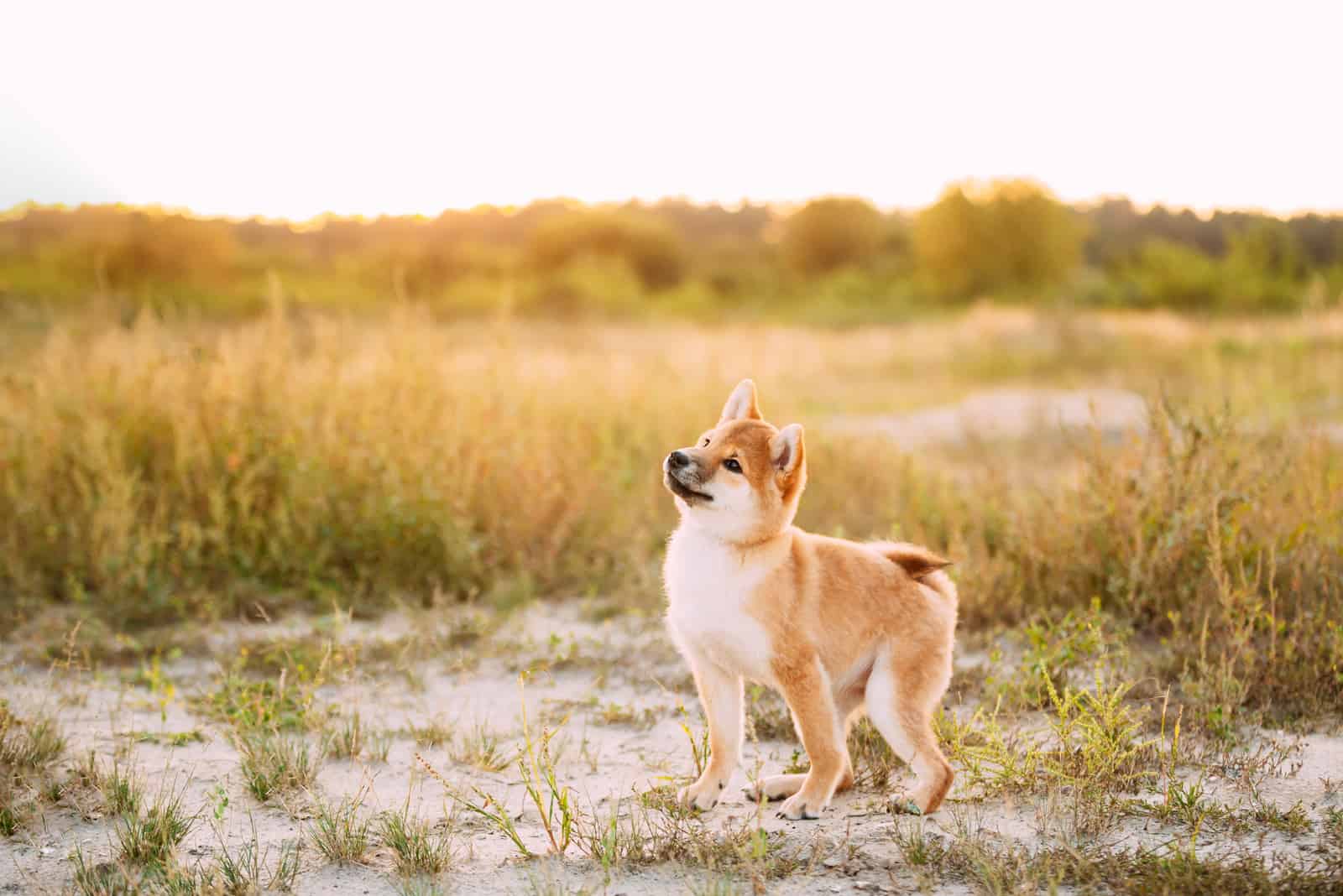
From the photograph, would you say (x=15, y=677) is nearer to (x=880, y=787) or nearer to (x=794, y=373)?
(x=880, y=787)

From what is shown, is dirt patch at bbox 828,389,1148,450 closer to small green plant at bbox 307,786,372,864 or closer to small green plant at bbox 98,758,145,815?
small green plant at bbox 307,786,372,864

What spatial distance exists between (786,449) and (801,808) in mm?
1130

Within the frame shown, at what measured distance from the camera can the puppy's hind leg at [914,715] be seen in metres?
3.42

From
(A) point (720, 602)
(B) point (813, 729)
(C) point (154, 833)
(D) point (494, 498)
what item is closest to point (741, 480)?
(A) point (720, 602)

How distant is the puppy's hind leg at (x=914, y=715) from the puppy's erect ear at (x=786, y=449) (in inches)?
26.7

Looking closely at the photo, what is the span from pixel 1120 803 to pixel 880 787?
0.77 m

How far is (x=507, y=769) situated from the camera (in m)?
4.09

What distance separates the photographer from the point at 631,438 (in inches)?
306

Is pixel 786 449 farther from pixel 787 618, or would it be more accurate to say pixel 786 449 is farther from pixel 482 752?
pixel 482 752

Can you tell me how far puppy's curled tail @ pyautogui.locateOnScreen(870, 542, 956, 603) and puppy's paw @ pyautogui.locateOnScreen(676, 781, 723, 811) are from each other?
95cm

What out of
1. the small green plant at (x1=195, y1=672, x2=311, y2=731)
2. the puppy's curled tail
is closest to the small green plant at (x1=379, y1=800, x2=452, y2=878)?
the small green plant at (x1=195, y1=672, x2=311, y2=731)

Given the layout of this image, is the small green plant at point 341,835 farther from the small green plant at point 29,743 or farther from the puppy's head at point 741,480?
the puppy's head at point 741,480

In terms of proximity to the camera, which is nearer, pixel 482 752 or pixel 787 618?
pixel 787 618

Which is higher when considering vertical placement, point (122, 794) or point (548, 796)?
point (122, 794)
